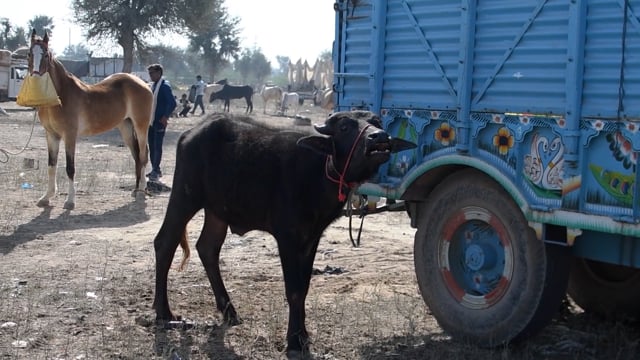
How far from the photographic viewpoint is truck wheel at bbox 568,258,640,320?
6.44 metres

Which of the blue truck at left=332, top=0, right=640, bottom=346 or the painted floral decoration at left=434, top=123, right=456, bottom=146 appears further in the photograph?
the painted floral decoration at left=434, top=123, right=456, bottom=146

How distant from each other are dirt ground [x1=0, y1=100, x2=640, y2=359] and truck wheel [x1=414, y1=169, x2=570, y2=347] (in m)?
0.21

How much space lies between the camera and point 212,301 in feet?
23.7

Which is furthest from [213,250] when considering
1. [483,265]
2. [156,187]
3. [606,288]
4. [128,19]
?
[128,19]

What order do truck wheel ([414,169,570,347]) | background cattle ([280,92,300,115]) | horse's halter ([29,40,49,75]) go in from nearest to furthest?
1. truck wheel ([414,169,570,347])
2. horse's halter ([29,40,49,75])
3. background cattle ([280,92,300,115])

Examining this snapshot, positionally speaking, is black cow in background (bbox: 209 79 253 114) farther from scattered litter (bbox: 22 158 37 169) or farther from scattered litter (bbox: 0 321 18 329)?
scattered litter (bbox: 0 321 18 329)

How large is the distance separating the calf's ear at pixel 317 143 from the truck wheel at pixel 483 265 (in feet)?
3.30

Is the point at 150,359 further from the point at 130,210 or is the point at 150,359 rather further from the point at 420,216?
the point at 130,210

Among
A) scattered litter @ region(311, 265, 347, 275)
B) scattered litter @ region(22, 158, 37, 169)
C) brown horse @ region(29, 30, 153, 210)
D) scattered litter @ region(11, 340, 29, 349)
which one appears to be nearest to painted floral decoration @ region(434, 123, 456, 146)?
scattered litter @ region(311, 265, 347, 275)

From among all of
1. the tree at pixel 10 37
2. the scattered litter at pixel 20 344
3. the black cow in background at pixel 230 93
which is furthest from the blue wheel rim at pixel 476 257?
the tree at pixel 10 37

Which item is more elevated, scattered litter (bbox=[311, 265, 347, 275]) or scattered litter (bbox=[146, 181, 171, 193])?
scattered litter (bbox=[146, 181, 171, 193])

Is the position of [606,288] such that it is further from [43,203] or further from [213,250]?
[43,203]

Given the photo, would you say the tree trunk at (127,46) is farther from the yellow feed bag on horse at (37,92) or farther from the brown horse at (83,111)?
the yellow feed bag on horse at (37,92)

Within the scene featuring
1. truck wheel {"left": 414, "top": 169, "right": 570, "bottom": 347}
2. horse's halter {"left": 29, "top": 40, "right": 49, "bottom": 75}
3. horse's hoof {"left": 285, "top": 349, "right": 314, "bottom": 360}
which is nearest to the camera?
truck wheel {"left": 414, "top": 169, "right": 570, "bottom": 347}
